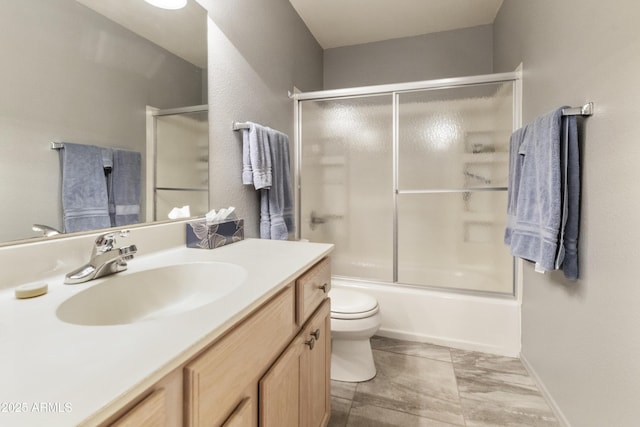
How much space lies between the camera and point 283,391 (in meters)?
0.79

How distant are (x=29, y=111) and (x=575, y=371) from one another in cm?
208

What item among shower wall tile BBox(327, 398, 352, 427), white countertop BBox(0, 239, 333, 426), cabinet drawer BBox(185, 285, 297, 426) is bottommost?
shower wall tile BBox(327, 398, 352, 427)

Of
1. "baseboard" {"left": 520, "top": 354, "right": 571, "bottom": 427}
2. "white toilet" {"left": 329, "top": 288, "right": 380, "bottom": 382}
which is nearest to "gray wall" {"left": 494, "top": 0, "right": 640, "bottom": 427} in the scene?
"baseboard" {"left": 520, "top": 354, "right": 571, "bottom": 427}

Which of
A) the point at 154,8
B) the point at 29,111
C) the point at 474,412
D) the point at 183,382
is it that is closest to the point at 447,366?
the point at 474,412

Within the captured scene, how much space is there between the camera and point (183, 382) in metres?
0.47

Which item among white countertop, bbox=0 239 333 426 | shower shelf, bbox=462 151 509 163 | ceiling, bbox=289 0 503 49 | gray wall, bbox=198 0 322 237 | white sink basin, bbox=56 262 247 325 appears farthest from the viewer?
ceiling, bbox=289 0 503 49

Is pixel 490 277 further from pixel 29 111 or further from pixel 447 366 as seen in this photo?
pixel 29 111

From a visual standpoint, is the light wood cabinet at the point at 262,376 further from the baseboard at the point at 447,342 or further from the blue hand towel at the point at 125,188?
the baseboard at the point at 447,342

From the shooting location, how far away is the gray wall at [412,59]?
2512mm

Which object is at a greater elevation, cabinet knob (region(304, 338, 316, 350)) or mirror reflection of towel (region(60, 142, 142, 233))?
mirror reflection of towel (region(60, 142, 142, 233))

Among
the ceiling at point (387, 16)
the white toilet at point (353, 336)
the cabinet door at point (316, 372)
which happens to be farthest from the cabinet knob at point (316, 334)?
the ceiling at point (387, 16)

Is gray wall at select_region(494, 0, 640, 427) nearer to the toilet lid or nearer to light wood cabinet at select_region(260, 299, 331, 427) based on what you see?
the toilet lid

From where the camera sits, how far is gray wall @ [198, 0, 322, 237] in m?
1.42

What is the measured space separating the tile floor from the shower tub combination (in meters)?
0.19
